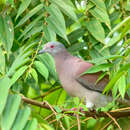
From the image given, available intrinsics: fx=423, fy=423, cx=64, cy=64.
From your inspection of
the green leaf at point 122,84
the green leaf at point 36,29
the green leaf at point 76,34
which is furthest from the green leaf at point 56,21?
the green leaf at point 122,84

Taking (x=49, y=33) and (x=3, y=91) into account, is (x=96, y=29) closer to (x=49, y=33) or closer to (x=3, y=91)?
(x=49, y=33)

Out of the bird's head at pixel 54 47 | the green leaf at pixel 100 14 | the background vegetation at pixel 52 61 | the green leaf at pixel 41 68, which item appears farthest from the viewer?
the bird's head at pixel 54 47

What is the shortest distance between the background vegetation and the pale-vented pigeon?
0.09m

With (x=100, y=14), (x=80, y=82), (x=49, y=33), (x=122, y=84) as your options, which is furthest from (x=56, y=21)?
(x=122, y=84)

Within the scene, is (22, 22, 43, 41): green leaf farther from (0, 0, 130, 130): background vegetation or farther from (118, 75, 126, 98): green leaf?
(118, 75, 126, 98): green leaf

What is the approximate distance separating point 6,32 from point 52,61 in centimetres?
47

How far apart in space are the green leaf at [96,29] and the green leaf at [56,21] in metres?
0.31

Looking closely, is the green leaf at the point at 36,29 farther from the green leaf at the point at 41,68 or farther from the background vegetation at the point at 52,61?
the green leaf at the point at 41,68

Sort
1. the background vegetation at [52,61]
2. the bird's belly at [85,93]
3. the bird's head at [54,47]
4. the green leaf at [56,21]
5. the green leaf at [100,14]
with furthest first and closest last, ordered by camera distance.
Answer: the bird's head at [54,47] → the bird's belly at [85,93] → the green leaf at [100,14] → the green leaf at [56,21] → the background vegetation at [52,61]

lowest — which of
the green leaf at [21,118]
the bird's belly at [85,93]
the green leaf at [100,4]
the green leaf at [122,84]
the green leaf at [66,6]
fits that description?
the bird's belly at [85,93]

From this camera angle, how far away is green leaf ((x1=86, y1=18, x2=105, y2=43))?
300cm

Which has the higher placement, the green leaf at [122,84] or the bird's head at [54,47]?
the bird's head at [54,47]

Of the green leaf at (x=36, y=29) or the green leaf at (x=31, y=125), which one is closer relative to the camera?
the green leaf at (x=31, y=125)

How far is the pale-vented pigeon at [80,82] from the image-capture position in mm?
3166
